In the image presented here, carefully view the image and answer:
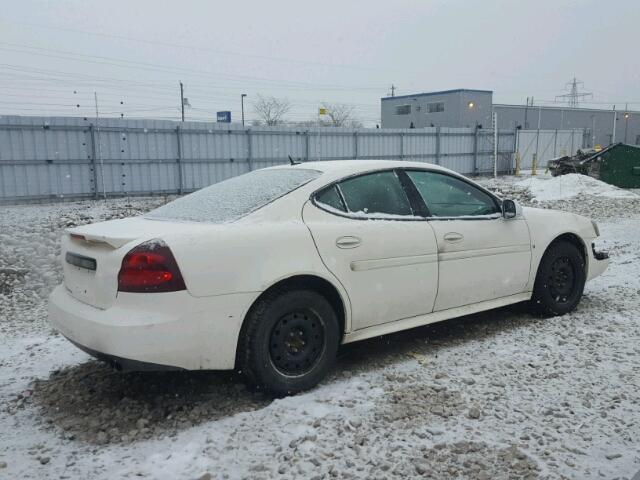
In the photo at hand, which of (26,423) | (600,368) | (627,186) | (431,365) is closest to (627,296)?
(600,368)

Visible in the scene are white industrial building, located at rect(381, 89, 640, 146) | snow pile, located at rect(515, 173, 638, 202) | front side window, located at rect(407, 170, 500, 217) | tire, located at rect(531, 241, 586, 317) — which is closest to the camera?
front side window, located at rect(407, 170, 500, 217)

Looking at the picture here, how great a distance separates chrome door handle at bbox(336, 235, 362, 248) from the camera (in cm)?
376

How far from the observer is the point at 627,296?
5.78m

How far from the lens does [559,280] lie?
17.1 ft

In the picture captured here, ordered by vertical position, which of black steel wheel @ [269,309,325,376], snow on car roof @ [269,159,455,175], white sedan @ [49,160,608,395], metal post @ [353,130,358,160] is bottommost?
black steel wheel @ [269,309,325,376]

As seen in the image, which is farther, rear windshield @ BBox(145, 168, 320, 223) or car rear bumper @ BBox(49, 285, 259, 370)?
rear windshield @ BBox(145, 168, 320, 223)

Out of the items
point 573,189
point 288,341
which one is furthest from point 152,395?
point 573,189

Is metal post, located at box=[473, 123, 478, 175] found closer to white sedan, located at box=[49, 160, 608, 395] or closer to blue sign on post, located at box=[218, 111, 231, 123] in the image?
blue sign on post, located at box=[218, 111, 231, 123]

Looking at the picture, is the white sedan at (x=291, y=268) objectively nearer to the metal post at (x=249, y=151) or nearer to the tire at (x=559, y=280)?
the tire at (x=559, y=280)

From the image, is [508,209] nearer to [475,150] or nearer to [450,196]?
[450,196]

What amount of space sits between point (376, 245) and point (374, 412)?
114cm

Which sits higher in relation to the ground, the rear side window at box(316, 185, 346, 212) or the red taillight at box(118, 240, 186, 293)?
the rear side window at box(316, 185, 346, 212)

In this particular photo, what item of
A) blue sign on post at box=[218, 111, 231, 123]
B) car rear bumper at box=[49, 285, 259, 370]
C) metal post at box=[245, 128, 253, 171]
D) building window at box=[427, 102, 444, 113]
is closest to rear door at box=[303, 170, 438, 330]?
car rear bumper at box=[49, 285, 259, 370]

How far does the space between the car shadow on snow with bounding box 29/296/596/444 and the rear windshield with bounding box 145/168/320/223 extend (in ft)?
3.67
